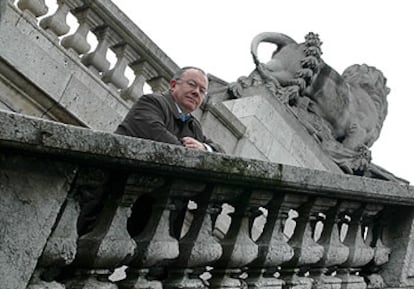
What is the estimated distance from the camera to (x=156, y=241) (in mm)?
2680

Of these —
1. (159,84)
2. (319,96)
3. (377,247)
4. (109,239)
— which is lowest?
(109,239)

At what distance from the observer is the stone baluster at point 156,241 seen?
2.66m

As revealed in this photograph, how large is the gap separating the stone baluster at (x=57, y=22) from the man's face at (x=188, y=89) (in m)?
2.88

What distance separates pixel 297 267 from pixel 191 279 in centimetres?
Result: 79

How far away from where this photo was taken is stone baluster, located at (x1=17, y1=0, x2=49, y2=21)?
5996mm

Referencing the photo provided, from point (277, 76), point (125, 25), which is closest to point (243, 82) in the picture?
point (277, 76)

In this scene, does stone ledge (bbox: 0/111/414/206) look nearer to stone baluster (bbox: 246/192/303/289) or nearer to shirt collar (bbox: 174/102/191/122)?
stone baluster (bbox: 246/192/303/289)

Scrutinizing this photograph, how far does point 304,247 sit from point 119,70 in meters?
3.70

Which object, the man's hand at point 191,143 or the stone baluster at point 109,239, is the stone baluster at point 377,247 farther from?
the stone baluster at point 109,239

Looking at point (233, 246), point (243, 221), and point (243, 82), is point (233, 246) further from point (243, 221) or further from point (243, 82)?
point (243, 82)

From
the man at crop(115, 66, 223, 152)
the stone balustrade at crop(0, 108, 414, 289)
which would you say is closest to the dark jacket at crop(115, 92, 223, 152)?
the man at crop(115, 66, 223, 152)

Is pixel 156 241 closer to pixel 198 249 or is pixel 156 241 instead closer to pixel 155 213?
pixel 155 213

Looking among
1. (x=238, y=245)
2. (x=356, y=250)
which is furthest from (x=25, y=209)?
(x=356, y=250)

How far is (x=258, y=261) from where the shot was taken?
3178 mm
